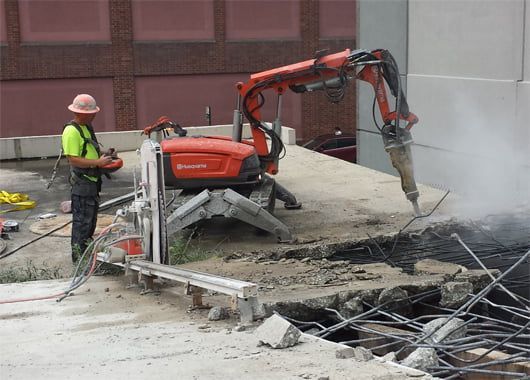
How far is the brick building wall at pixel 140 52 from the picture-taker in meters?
26.0

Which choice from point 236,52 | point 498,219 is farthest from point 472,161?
point 236,52

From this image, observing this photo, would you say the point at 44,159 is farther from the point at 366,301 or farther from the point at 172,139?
the point at 366,301

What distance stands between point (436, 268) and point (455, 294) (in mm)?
855

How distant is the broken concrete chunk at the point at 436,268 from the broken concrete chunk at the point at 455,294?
52 cm

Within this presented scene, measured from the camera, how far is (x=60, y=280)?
7.52m

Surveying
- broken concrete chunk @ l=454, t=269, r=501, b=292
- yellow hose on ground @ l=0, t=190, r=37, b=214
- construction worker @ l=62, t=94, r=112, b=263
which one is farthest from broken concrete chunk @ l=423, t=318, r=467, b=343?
yellow hose on ground @ l=0, t=190, r=37, b=214

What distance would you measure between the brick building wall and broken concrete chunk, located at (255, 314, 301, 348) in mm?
22308

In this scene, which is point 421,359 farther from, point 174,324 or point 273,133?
point 273,133

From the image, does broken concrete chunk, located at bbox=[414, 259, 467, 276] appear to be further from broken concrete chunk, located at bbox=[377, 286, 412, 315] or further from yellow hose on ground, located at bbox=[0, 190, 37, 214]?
yellow hose on ground, located at bbox=[0, 190, 37, 214]

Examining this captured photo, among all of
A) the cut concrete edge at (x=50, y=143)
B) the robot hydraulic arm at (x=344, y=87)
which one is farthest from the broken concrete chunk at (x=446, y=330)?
the cut concrete edge at (x=50, y=143)

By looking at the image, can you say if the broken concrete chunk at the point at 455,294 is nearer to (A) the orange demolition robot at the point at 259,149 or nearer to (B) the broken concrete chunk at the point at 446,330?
(B) the broken concrete chunk at the point at 446,330

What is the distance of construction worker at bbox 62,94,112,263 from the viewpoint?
845cm

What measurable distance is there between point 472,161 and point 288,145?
6735mm

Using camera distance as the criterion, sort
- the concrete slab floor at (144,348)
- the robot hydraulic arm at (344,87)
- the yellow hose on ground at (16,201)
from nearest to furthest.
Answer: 1. the concrete slab floor at (144,348)
2. the robot hydraulic arm at (344,87)
3. the yellow hose on ground at (16,201)
